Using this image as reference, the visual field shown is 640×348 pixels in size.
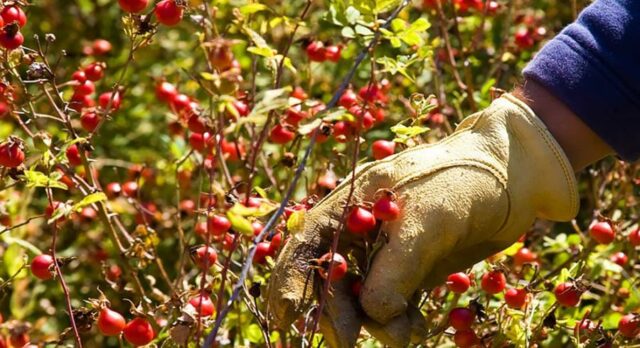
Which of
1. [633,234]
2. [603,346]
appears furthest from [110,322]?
[633,234]

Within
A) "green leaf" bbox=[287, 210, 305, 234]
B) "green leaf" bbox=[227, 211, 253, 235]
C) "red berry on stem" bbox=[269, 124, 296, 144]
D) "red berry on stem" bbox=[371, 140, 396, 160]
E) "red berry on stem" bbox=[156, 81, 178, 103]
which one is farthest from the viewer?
"red berry on stem" bbox=[156, 81, 178, 103]

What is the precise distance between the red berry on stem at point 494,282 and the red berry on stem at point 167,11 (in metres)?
0.76

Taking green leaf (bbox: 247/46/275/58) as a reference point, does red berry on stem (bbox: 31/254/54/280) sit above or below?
below

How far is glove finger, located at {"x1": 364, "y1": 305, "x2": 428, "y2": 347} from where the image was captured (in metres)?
1.84

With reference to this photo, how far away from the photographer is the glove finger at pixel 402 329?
6.05 ft

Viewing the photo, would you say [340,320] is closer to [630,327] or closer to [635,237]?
[630,327]

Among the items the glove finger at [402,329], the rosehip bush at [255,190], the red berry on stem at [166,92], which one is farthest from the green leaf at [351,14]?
the red berry on stem at [166,92]

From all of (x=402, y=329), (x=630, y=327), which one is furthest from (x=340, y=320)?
(x=630, y=327)

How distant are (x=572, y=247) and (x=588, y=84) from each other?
0.71 meters

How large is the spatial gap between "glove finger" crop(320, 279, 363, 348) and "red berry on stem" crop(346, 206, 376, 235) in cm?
12

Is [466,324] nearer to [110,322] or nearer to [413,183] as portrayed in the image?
[413,183]

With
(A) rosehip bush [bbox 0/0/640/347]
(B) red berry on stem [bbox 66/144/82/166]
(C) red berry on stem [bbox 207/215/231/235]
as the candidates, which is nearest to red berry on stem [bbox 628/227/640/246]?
(A) rosehip bush [bbox 0/0/640/347]

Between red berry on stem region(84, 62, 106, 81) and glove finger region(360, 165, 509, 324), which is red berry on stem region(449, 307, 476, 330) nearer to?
glove finger region(360, 165, 509, 324)

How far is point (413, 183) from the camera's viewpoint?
6.29ft
